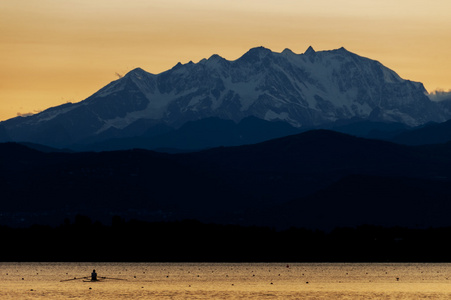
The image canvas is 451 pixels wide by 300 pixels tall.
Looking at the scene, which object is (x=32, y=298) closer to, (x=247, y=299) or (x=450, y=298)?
(x=247, y=299)

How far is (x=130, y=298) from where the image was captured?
196625mm

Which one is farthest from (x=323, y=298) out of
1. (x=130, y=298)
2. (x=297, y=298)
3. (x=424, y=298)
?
(x=130, y=298)

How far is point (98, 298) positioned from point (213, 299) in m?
19.6

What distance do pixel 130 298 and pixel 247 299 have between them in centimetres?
2004

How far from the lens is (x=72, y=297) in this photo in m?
198

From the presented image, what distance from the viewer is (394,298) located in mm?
199375

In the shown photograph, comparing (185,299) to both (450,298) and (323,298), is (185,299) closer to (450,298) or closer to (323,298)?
(323,298)

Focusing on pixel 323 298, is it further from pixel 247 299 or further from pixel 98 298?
pixel 98 298

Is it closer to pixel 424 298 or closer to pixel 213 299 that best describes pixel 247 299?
pixel 213 299

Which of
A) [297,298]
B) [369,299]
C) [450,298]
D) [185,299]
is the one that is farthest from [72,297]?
[450,298]

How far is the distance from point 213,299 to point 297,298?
47.5 ft

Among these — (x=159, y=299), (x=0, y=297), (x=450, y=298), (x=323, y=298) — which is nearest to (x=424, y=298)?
(x=450, y=298)

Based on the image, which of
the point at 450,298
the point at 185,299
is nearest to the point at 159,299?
the point at 185,299

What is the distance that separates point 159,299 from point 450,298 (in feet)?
163
